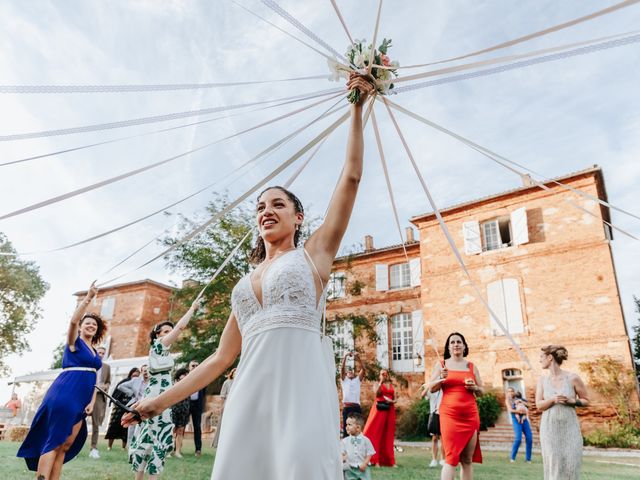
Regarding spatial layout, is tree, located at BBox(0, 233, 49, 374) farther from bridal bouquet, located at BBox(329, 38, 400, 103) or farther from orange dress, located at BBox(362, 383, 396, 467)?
bridal bouquet, located at BBox(329, 38, 400, 103)

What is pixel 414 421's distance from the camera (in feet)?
60.4

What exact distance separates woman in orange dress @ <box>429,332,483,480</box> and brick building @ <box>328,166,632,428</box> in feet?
35.6

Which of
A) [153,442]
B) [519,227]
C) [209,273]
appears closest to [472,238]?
[519,227]

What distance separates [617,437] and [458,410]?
12.1 metres

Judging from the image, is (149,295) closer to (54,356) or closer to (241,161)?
(54,356)

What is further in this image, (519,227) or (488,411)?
(519,227)

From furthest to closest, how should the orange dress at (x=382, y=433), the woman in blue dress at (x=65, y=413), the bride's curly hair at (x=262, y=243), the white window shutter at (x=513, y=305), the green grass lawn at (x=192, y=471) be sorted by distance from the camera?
the white window shutter at (x=513, y=305)
the orange dress at (x=382, y=433)
the green grass lawn at (x=192, y=471)
the woman in blue dress at (x=65, y=413)
the bride's curly hair at (x=262, y=243)

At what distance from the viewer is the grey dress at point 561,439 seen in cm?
468

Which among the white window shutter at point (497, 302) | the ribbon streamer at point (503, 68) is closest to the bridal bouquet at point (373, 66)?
the ribbon streamer at point (503, 68)

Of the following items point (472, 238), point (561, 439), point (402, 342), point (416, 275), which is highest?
point (472, 238)

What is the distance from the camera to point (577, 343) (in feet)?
53.1

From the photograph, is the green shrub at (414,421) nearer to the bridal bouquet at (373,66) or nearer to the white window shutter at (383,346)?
the white window shutter at (383,346)

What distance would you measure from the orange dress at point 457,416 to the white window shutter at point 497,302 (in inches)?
535

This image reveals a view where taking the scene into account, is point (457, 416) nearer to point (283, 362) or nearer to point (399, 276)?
point (283, 362)
